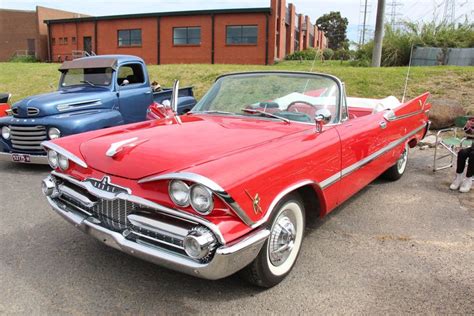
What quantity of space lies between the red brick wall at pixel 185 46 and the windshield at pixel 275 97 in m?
26.3

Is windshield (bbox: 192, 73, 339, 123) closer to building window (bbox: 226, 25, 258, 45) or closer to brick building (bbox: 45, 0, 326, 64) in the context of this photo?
brick building (bbox: 45, 0, 326, 64)

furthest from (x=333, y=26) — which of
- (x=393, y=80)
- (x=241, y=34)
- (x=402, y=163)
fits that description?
(x=402, y=163)

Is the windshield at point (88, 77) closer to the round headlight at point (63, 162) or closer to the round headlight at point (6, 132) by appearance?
the round headlight at point (6, 132)

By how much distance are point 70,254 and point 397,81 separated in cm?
1012

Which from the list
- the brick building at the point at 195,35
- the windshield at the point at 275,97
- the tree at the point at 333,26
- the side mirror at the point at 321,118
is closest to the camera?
the side mirror at the point at 321,118

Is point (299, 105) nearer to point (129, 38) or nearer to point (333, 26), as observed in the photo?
point (129, 38)

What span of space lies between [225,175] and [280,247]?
0.83m

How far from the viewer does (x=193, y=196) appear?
2461 millimetres

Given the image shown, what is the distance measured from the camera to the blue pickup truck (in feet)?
20.5

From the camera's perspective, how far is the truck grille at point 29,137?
20.4ft

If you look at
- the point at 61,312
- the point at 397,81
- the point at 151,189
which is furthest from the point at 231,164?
the point at 397,81

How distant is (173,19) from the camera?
3067 cm

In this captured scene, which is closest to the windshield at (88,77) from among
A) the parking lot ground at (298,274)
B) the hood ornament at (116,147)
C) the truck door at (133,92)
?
the truck door at (133,92)

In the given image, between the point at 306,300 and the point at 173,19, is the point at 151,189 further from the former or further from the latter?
the point at 173,19
